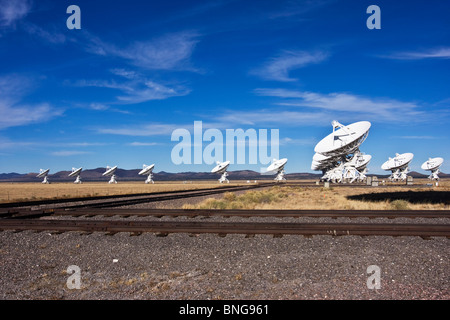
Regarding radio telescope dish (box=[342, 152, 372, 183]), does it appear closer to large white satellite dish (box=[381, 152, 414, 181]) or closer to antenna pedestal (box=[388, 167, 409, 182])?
large white satellite dish (box=[381, 152, 414, 181])

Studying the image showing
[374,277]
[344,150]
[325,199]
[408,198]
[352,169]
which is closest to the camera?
[374,277]

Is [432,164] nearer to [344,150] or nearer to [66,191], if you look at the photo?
[344,150]

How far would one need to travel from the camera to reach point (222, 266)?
22.2ft

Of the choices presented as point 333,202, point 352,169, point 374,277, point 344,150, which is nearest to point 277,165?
point 352,169

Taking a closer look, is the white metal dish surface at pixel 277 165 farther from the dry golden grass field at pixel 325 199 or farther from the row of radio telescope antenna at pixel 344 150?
the dry golden grass field at pixel 325 199

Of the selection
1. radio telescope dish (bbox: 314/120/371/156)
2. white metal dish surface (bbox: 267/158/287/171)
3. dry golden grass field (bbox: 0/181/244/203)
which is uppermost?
radio telescope dish (bbox: 314/120/371/156)

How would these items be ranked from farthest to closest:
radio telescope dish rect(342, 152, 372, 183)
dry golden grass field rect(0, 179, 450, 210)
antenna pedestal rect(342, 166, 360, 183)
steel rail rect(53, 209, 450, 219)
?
antenna pedestal rect(342, 166, 360, 183) < radio telescope dish rect(342, 152, 372, 183) < dry golden grass field rect(0, 179, 450, 210) < steel rail rect(53, 209, 450, 219)

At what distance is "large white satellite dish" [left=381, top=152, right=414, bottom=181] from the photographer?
260ft

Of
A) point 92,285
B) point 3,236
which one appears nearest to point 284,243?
point 92,285

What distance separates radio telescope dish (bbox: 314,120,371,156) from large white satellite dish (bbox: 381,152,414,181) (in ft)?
116

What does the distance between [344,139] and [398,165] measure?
39.6 m

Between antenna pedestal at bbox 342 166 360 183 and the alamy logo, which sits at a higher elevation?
antenna pedestal at bbox 342 166 360 183

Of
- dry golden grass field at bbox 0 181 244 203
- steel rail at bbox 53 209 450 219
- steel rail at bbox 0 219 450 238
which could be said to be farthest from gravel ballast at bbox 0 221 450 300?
dry golden grass field at bbox 0 181 244 203

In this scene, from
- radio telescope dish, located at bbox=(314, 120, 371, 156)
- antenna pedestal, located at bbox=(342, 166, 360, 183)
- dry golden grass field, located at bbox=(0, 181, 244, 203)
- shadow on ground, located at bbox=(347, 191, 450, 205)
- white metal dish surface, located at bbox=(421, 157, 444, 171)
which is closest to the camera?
shadow on ground, located at bbox=(347, 191, 450, 205)
